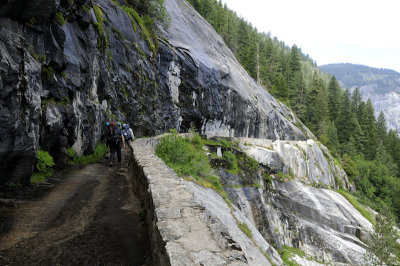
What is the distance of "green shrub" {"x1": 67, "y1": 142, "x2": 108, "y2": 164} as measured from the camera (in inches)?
417

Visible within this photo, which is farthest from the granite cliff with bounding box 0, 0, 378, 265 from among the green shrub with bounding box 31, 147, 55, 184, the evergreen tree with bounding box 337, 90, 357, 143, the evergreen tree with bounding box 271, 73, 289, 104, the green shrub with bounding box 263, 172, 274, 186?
the evergreen tree with bounding box 337, 90, 357, 143

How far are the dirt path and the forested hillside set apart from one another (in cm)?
4982

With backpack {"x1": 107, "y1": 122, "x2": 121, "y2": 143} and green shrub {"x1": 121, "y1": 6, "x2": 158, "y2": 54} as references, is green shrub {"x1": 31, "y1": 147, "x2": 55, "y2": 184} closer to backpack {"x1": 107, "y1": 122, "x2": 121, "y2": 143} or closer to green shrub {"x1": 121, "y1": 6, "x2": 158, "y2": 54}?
backpack {"x1": 107, "y1": 122, "x2": 121, "y2": 143}

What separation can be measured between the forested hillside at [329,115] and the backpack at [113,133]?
4526 cm

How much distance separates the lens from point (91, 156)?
1216 centimetres

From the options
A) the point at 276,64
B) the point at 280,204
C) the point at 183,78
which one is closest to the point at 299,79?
the point at 276,64

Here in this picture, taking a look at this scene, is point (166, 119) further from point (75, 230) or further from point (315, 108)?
point (315, 108)

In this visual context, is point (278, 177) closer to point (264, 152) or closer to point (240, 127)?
point (264, 152)

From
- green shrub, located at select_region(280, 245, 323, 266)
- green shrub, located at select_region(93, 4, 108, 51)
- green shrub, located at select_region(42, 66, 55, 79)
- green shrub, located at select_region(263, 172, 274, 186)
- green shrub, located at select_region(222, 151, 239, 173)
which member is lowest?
green shrub, located at select_region(280, 245, 323, 266)

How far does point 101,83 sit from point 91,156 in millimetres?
5132

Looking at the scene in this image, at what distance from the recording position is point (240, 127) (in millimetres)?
32000

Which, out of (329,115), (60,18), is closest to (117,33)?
(60,18)

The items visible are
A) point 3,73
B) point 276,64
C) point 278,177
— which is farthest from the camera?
point 276,64

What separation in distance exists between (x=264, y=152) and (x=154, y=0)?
18029 millimetres
